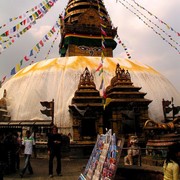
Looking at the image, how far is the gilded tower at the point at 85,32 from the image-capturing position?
28.3 meters

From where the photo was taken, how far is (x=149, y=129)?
11156 mm

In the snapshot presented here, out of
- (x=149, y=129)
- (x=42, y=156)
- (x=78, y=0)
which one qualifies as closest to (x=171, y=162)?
(x=149, y=129)

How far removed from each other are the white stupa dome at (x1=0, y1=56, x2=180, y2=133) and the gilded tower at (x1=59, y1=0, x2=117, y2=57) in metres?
6.59

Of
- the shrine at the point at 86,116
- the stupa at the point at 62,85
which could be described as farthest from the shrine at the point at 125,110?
the stupa at the point at 62,85

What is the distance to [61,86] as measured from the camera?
61.3 ft

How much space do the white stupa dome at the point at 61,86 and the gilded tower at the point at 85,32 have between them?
260 inches

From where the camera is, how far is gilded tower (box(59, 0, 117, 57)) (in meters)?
28.3

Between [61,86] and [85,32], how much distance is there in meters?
12.4

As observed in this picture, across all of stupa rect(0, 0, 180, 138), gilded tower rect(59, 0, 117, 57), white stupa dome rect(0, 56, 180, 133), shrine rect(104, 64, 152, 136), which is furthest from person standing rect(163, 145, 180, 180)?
gilded tower rect(59, 0, 117, 57)

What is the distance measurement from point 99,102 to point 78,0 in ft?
66.5

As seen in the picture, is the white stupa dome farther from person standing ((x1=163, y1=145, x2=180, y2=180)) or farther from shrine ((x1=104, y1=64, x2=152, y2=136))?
person standing ((x1=163, y1=145, x2=180, y2=180))

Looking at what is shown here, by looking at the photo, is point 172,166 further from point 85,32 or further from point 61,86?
point 85,32

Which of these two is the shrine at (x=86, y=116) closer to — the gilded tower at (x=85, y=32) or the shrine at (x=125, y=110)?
the shrine at (x=125, y=110)

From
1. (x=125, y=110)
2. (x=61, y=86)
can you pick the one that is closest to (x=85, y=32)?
(x=61, y=86)
